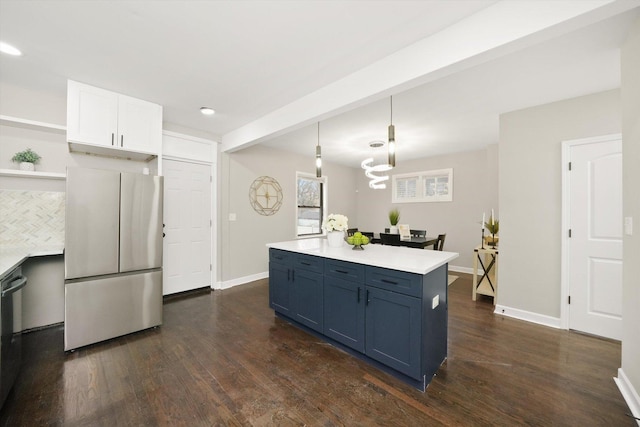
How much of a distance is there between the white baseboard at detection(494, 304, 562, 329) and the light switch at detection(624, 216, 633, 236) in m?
1.68

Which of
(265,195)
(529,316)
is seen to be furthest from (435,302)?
(265,195)

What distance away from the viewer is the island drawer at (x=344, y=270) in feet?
7.16

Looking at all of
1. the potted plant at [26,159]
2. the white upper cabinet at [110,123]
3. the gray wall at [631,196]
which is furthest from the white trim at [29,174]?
the gray wall at [631,196]

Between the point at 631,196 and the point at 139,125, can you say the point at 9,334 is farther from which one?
the point at 631,196

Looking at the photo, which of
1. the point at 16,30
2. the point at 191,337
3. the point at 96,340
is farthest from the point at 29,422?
the point at 16,30

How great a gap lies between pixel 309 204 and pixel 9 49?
476cm

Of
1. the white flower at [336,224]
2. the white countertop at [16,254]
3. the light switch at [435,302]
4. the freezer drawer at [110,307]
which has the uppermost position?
the white flower at [336,224]

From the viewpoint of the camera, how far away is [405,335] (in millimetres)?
1883

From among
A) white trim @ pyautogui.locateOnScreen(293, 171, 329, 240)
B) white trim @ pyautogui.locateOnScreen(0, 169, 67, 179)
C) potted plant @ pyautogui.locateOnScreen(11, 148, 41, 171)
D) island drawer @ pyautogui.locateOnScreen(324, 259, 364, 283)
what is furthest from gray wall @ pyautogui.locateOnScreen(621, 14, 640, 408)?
potted plant @ pyautogui.locateOnScreen(11, 148, 41, 171)

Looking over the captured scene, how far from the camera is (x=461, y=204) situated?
5.54m

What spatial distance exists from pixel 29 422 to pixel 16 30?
2.68 m

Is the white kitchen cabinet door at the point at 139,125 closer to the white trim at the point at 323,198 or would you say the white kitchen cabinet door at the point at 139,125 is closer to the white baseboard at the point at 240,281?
the white baseboard at the point at 240,281

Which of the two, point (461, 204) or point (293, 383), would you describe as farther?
point (461, 204)

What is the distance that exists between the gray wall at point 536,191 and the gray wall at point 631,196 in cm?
111
